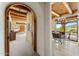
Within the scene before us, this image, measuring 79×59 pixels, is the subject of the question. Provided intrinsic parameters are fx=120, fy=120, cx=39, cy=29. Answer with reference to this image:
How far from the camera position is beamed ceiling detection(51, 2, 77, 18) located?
54.6 inches

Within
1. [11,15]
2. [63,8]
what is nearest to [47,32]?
[63,8]

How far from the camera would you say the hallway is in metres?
1.42

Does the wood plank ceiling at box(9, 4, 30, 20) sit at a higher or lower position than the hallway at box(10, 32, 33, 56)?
higher

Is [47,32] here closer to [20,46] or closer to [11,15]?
[20,46]

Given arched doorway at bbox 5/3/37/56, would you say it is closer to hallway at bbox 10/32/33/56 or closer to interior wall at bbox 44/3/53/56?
hallway at bbox 10/32/33/56

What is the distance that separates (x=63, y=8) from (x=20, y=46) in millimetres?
686

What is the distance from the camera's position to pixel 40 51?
1457 millimetres

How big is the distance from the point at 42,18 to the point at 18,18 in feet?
0.94

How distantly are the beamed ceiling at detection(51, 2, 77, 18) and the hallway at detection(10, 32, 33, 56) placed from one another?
454mm

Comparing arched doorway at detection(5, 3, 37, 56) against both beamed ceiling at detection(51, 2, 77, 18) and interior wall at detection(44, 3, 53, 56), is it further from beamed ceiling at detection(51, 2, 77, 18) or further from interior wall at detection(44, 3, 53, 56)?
beamed ceiling at detection(51, 2, 77, 18)

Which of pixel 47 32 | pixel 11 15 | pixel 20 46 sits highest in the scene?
pixel 11 15

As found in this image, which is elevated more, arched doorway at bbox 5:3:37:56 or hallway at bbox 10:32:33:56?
arched doorway at bbox 5:3:37:56

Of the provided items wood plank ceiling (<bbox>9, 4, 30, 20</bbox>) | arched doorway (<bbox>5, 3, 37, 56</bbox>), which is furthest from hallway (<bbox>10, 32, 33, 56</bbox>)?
wood plank ceiling (<bbox>9, 4, 30, 20</bbox>)

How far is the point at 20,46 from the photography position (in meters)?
1.45
